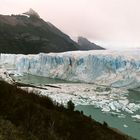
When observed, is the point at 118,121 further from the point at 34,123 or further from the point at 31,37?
the point at 31,37

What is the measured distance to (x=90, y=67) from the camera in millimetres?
37188

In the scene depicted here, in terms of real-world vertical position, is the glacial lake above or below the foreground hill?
below

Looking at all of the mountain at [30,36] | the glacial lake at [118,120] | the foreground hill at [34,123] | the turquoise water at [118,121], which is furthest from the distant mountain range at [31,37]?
the foreground hill at [34,123]

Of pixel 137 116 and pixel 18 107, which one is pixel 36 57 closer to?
pixel 137 116

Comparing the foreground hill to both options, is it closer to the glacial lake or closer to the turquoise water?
the glacial lake

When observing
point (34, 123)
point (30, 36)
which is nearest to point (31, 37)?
point (30, 36)

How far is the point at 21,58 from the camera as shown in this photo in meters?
44.4

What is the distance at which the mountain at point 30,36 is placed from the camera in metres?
92.4

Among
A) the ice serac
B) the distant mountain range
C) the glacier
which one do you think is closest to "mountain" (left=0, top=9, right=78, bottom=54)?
the distant mountain range

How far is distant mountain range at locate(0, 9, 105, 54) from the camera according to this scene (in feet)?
303

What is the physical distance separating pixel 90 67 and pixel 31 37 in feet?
217

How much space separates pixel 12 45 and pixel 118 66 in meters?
59.0

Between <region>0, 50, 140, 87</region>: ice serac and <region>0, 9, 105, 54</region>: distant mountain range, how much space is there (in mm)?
42239

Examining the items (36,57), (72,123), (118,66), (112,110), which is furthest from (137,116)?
(36,57)
